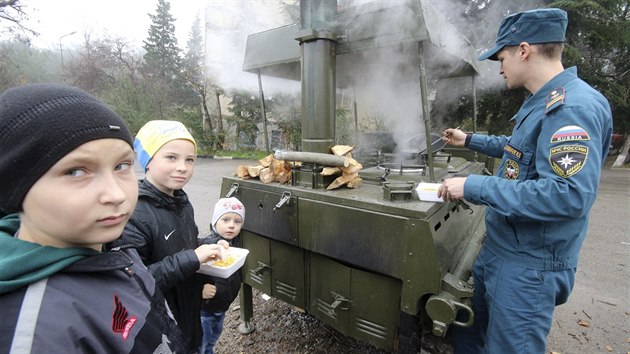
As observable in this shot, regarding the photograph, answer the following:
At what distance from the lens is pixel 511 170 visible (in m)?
1.84

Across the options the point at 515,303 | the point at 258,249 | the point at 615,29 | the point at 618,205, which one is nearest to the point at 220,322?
the point at 258,249

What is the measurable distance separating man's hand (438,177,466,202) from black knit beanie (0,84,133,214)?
162 centimetres

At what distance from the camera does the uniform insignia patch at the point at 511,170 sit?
180 centimetres

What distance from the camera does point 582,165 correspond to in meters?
1.45

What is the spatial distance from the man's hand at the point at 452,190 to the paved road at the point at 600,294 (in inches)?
83.9

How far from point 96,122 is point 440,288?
1666 millimetres

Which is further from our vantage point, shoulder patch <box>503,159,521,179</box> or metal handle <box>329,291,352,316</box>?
metal handle <box>329,291,352,316</box>

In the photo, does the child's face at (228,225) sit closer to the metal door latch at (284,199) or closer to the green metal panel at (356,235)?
the metal door latch at (284,199)

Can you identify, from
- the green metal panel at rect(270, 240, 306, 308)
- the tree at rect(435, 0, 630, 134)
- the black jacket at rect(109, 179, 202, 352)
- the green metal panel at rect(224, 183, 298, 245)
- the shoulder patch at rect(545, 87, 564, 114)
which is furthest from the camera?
the tree at rect(435, 0, 630, 134)

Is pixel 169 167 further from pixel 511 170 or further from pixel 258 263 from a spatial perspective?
pixel 511 170

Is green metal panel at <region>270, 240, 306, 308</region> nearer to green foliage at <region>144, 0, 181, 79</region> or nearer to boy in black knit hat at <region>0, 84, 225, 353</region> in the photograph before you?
boy in black knit hat at <region>0, 84, 225, 353</region>

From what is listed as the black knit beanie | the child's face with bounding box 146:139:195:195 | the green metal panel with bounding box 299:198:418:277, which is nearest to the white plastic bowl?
the child's face with bounding box 146:139:195:195

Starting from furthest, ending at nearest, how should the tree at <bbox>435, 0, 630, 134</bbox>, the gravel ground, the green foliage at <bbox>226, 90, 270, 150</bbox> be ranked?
the green foliage at <bbox>226, 90, 270, 150</bbox>
the tree at <bbox>435, 0, 630, 134</bbox>
the gravel ground

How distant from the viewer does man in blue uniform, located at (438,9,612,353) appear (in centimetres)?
148
